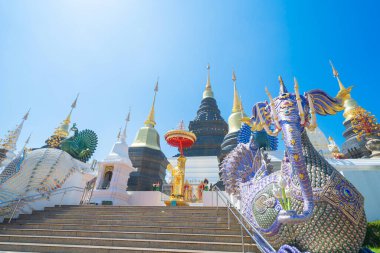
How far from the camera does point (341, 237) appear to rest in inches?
135

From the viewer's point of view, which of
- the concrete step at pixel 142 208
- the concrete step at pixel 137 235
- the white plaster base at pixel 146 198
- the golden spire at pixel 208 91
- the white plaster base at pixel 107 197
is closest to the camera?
the concrete step at pixel 137 235

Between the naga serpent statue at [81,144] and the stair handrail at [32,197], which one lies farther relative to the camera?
the naga serpent statue at [81,144]

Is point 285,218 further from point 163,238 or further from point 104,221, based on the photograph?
point 104,221

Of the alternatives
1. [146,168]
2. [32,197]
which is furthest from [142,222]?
[146,168]

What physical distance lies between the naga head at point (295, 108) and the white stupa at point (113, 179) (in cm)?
1312

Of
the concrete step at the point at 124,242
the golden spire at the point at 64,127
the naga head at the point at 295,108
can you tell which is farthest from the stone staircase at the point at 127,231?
the golden spire at the point at 64,127

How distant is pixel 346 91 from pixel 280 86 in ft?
→ 3.72

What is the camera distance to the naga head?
3.91 m

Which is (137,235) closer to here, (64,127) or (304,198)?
(304,198)

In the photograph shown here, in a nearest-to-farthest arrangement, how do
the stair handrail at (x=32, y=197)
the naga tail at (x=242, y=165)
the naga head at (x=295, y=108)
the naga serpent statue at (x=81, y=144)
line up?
the naga head at (x=295, y=108) < the naga tail at (x=242, y=165) < the stair handrail at (x=32, y=197) < the naga serpent statue at (x=81, y=144)

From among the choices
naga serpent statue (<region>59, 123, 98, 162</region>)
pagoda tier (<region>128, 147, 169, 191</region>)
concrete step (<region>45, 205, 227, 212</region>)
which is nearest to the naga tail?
concrete step (<region>45, 205, 227, 212</region>)

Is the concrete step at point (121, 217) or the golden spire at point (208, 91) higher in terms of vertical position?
the golden spire at point (208, 91)

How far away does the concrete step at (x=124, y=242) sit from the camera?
4.84 metres

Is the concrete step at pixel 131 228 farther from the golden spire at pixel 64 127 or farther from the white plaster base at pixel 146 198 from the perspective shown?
the golden spire at pixel 64 127
